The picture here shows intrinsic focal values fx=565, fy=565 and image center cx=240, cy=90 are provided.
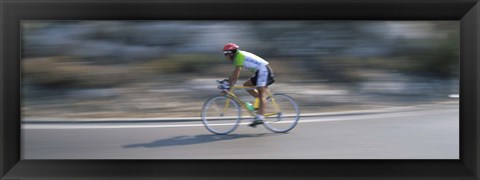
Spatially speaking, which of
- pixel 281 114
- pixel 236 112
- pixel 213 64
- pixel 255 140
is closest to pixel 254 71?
pixel 236 112

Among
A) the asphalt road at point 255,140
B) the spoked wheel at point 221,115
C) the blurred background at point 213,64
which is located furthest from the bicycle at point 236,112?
the blurred background at point 213,64

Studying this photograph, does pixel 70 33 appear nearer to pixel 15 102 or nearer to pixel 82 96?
pixel 82 96

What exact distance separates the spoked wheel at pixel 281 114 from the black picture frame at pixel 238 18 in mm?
1479

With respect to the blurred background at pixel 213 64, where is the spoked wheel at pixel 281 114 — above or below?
below

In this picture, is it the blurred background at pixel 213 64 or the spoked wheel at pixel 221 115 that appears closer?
the spoked wheel at pixel 221 115

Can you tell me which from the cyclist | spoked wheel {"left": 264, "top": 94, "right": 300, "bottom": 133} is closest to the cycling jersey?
the cyclist

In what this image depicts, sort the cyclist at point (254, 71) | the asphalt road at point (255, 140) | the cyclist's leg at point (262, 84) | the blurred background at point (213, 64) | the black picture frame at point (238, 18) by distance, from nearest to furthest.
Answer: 1. the black picture frame at point (238, 18)
2. the asphalt road at point (255, 140)
3. the cyclist at point (254, 71)
4. the cyclist's leg at point (262, 84)
5. the blurred background at point (213, 64)

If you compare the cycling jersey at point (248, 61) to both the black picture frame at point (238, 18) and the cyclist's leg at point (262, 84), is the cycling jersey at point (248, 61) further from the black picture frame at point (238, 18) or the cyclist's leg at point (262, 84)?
the black picture frame at point (238, 18)

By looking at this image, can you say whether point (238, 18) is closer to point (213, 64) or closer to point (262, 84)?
point (262, 84)

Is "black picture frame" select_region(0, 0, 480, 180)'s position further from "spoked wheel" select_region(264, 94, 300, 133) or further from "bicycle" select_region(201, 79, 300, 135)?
"spoked wheel" select_region(264, 94, 300, 133)

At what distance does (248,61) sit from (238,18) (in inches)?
60.9

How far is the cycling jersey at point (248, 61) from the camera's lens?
7.07 m

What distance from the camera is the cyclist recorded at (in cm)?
707

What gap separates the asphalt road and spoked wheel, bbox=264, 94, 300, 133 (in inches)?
4.6
